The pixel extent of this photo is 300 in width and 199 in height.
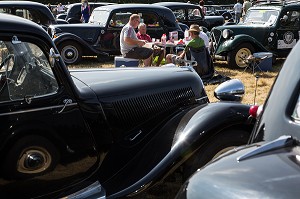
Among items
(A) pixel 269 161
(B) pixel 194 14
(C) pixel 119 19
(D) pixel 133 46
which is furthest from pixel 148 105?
(B) pixel 194 14

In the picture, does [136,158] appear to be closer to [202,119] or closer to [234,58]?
[202,119]

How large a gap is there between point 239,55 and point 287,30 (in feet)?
5.33

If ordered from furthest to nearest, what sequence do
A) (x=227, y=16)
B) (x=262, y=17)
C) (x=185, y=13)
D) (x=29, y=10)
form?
(x=227, y=16) < (x=185, y=13) < (x=29, y=10) < (x=262, y=17)

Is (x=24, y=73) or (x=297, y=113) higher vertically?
(x=297, y=113)

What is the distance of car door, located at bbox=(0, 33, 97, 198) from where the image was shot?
9.36ft

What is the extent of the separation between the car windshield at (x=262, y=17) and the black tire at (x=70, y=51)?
484 centimetres

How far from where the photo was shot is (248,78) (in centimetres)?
923

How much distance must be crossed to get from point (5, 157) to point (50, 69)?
726 millimetres

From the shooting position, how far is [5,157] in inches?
111

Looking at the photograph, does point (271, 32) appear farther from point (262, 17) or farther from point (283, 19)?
point (262, 17)

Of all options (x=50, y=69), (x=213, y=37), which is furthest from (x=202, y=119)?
(x=213, y=37)

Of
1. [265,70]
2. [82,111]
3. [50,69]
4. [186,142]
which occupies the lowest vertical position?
[265,70]

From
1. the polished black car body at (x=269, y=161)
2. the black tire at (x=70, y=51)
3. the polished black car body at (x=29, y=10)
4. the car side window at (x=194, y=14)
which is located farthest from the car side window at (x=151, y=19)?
the polished black car body at (x=269, y=161)

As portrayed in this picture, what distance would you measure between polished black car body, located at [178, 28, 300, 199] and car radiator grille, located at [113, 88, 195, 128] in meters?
1.64
